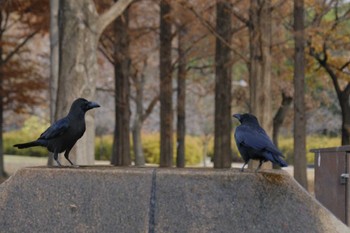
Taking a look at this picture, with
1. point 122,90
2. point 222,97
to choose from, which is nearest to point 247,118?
point 222,97

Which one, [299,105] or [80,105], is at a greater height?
[299,105]

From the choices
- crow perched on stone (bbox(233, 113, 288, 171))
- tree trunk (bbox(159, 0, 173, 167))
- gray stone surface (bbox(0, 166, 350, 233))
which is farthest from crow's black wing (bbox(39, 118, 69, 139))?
tree trunk (bbox(159, 0, 173, 167))

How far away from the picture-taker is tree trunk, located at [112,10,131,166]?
1066 inches

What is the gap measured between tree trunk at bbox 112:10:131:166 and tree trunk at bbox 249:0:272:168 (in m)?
8.48

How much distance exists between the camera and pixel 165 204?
7.82 metres

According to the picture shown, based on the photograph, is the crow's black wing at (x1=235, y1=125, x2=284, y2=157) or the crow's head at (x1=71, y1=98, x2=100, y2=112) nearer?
the crow's black wing at (x1=235, y1=125, x2=284, y2=157)

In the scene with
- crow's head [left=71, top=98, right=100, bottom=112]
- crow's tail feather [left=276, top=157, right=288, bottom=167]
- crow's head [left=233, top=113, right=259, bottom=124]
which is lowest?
crow's tail feather [left=276, top=157, right=288, bottom=167]

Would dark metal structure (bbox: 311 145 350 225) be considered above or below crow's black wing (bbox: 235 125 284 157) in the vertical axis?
below

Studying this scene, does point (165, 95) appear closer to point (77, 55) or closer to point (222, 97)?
point (222, 97)

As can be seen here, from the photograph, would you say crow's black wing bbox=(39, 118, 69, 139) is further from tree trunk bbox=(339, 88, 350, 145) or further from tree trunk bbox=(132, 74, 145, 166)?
tree trunk bbox=(132, 74, 145, 166)

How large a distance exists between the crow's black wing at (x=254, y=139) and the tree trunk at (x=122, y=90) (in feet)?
62.0

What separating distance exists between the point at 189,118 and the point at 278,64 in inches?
1090

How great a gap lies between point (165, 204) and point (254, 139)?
105 centimetres

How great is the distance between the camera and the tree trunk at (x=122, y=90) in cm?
2708
